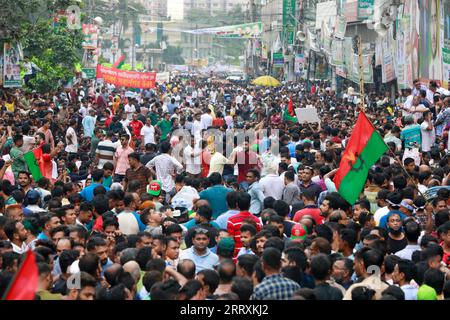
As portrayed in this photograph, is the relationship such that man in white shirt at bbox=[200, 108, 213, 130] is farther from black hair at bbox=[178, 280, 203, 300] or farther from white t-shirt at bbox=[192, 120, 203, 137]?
black hair at bbox=[178, 280, 203, 300]

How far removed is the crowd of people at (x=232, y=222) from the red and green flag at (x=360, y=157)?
20 cm

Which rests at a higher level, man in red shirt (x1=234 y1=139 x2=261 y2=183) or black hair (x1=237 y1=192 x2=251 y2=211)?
black hair (x1=237 y1=192 x2=251 y2=211)

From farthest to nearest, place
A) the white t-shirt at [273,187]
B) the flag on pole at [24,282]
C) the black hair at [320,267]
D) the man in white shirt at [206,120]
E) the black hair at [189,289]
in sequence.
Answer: the man in white shirt at [206,120] → the white t-shirt at [273,187] → the black hair at [320,267] → the black hair at [189,289] → the flag on pole at [24,282]

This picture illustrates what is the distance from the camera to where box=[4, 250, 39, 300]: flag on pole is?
4844 mm

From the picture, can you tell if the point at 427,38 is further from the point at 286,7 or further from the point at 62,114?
the point at 286,7

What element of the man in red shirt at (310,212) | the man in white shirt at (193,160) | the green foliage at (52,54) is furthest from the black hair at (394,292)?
the green foliage at (52,54)

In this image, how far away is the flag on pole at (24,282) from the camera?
191 inches

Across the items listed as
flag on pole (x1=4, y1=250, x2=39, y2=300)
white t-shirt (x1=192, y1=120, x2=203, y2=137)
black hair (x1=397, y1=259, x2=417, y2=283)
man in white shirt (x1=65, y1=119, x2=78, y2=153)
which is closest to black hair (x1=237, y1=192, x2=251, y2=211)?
black hair (x1=397, y1=259, x2=417, y2=283)

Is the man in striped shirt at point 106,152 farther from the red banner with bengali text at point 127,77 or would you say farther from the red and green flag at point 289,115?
the red banner with bengali text at point 127,77

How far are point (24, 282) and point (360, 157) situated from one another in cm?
618

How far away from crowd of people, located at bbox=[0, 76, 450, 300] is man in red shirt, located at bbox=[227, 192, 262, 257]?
1cm

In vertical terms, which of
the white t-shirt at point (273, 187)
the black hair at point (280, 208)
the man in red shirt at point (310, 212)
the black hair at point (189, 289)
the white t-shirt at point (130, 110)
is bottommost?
the white t-shirt at point (130, 110)

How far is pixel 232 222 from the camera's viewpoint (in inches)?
392
